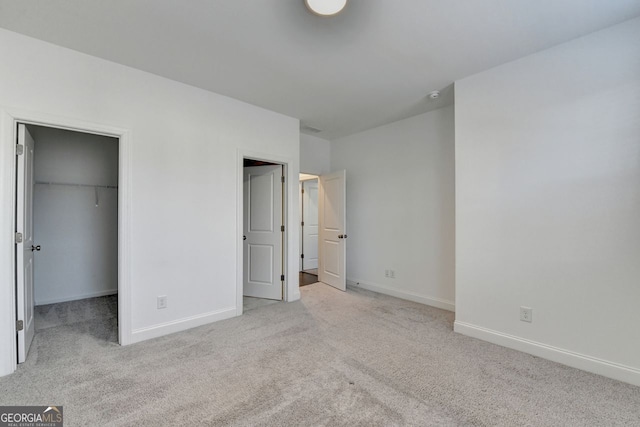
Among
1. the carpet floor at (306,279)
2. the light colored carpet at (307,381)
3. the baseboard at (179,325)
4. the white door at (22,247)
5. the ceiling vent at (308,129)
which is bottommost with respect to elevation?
the carpet floor at (306,279)

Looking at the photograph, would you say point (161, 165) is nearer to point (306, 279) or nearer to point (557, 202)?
point (306, 279)

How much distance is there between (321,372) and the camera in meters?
2.16

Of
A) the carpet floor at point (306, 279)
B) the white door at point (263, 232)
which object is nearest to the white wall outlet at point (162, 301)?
the white door at point (263, 232)

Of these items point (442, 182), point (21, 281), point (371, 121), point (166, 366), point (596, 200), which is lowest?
point (166, 366)

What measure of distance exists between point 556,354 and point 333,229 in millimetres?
3168

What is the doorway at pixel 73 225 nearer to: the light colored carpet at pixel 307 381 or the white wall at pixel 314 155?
the light colored carpet at pixel 307 381

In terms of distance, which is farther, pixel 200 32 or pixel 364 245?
pixel 364 245

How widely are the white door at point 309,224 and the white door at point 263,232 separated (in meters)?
2.12

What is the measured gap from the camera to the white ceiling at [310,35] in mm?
1918

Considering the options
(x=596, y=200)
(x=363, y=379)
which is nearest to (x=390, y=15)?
(x=596, y=200)

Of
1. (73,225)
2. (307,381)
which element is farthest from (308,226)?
(307,381)

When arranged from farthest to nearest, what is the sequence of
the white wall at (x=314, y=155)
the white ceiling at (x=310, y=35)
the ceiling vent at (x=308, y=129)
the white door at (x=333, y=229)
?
the white wall at (x=314, y=155) → the white door at (x=333, y=229) → the ceiling vent at (x=308, y=129) → the white ceiling at (x=310, y=35)

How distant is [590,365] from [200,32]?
13.2 feet

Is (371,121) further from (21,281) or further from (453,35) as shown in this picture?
(21,281)
